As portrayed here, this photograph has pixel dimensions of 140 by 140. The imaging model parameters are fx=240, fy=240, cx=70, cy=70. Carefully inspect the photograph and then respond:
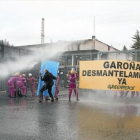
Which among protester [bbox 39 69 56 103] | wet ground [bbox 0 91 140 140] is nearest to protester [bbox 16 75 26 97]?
→ protester [bbox 39 69 56 103]

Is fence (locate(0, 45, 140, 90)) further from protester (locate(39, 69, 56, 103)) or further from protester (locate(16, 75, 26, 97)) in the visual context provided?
protester (locate(39, 69, 56, 103))

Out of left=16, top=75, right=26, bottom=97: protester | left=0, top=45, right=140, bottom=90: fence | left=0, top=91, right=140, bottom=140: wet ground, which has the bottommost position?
left=0, top=91, right=140, bottom=140: wet ground

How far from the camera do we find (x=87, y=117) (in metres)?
7.62

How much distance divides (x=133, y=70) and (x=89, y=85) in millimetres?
2417

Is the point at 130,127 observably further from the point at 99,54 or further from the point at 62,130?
the point at 99,54

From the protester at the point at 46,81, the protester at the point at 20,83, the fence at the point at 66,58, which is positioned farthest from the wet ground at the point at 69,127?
the fence at the point at 66,58

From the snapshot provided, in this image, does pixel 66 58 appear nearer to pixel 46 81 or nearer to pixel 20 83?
pixel 20 83

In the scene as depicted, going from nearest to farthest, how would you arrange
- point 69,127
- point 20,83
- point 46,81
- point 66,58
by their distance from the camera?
point 69,127 < point 46,81 < point 20,83 < point 66,58

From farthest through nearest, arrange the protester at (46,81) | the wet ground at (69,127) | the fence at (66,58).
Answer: the fence at (66,58), the protester at (46,81), the wet ground at (69,127)

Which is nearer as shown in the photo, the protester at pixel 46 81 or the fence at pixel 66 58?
the protester at pixel 46 81

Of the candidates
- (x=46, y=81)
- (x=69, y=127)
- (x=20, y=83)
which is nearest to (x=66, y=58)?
(x=20, y=83)

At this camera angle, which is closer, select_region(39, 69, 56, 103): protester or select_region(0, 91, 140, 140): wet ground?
select_region(0, 91, 140, 140): wet ground

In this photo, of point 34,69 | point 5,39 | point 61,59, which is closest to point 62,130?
point 61,59

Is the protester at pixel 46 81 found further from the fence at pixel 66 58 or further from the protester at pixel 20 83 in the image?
the fence at pixel 66 58
